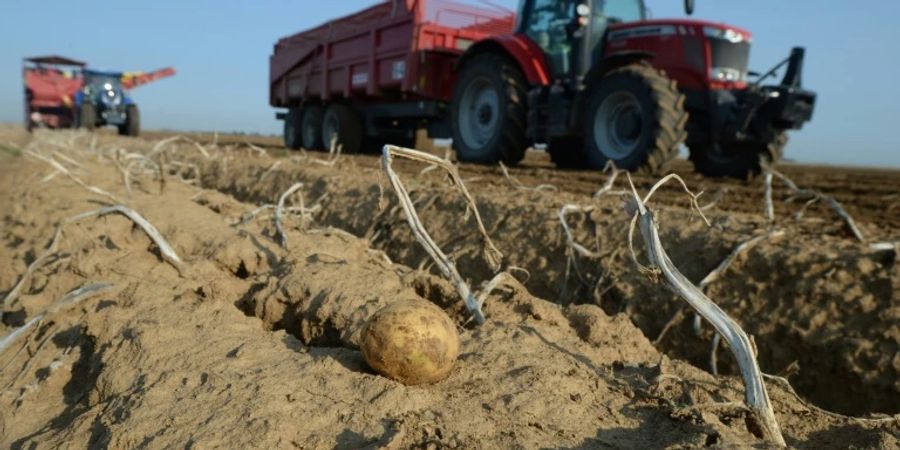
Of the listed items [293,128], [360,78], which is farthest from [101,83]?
[360,78]

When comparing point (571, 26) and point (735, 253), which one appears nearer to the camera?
point (735, 253)

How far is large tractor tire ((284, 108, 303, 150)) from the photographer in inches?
530

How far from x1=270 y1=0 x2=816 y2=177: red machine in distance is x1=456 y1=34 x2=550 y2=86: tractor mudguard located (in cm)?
2

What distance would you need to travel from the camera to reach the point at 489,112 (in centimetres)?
811

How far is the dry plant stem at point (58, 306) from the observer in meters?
2.09

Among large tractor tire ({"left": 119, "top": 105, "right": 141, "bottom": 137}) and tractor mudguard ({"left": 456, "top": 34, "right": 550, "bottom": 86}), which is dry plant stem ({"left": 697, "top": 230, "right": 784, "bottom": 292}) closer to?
tractor mudguard ({"left": 456, "top": 34, "right": 550, "bottom": 86})

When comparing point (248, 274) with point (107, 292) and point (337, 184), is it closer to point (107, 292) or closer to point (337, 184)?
point (107, 292)

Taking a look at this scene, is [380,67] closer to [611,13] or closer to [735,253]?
[611,13]

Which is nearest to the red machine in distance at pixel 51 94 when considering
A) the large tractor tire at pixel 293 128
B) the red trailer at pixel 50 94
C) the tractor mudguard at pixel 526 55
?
the red trailer at pixel 50 94

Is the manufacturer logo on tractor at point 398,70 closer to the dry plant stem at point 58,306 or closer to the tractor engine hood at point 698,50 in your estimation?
the tractor engine hood at point 698,50

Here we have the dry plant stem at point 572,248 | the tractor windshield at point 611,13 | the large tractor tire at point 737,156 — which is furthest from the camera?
the tractor windshield at point 611,13

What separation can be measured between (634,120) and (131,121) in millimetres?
17513

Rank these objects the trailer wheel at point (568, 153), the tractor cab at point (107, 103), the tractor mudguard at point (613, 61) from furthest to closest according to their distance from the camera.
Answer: the tractor cab at point (107, 103), the trailer wheel at point (568, 153), the tractor mudguard at point (613, 61)

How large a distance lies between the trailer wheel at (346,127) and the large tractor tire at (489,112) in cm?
304
